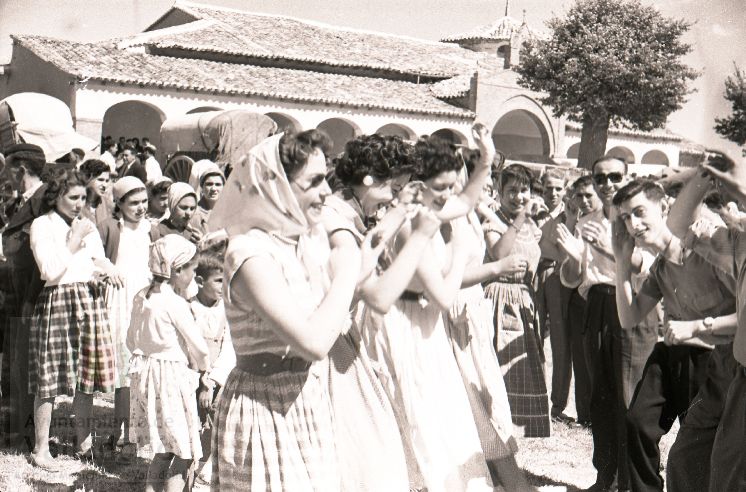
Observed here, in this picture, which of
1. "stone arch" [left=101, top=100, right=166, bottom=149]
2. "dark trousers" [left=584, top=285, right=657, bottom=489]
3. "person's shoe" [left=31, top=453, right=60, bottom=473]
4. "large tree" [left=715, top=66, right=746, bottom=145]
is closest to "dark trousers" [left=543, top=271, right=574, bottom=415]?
"large tree" [left=715, top=66, right=746, bottom=145]

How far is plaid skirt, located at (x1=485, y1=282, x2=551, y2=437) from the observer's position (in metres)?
6.04

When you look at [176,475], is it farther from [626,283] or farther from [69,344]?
[626,283]

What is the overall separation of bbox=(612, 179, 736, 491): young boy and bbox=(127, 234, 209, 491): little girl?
2.19 meters

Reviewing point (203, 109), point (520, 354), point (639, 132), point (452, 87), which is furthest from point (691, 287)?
point (639, 132)

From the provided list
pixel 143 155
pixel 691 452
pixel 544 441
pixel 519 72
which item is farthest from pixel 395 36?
pixel 691 452

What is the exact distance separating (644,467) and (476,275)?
136cm

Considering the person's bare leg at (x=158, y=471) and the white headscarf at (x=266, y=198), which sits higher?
the white headscarf at (x=266, y=198)

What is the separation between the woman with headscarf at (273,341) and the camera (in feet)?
9.34

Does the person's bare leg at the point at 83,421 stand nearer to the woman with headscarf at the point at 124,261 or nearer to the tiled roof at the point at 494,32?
the woman with headscarf at the point at 124,261

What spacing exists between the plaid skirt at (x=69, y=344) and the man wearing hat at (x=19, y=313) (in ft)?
0.55

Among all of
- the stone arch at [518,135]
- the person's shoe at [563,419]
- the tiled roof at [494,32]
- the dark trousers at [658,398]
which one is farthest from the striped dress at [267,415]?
the tiled roof at [494,32]

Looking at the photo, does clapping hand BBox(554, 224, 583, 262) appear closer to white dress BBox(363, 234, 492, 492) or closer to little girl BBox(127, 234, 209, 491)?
white dress BBox(363, 234, 492, 492)

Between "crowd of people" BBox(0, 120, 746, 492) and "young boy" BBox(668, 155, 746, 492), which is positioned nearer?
"crowd of people" BBox(0, 120, 746, 492)

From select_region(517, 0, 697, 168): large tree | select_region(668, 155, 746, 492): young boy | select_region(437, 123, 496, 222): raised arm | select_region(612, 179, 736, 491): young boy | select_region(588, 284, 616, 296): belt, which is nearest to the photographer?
select_region(668, 155, 746, 492): young boy
